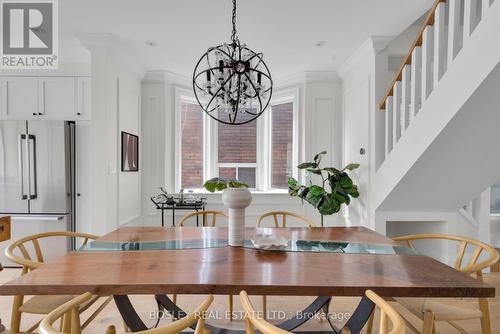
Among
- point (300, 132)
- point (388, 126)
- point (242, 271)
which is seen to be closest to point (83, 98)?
point (300, 132)

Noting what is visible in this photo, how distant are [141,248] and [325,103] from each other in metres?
3.54

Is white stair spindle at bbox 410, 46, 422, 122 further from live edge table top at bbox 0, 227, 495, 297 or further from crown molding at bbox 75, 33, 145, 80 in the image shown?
crown molding at bbox 75, 33, 145, 80

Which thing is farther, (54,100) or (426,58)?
(54,100)

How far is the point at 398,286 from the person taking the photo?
44.6 inches

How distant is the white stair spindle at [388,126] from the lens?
9.80 feet

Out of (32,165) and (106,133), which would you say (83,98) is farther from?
(32,165)

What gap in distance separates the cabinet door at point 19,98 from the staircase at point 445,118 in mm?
4223

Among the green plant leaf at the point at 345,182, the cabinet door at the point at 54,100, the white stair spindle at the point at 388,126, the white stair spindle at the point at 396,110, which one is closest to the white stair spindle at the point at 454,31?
the white stair spindle at the point at 396,110

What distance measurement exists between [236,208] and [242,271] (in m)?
0.42

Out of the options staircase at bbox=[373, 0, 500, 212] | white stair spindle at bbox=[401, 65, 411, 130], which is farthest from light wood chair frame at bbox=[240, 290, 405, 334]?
white stair spindle at bbox=[401, 65, 411, 130]

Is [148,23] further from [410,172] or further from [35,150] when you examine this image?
[410,172]

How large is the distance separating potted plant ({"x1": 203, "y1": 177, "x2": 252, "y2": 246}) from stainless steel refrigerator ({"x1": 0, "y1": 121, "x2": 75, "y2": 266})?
2.71 m

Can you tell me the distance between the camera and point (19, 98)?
12.0 ft

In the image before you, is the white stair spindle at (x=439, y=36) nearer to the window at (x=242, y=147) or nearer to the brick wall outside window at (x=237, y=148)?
the window at (x=242, y=147)
